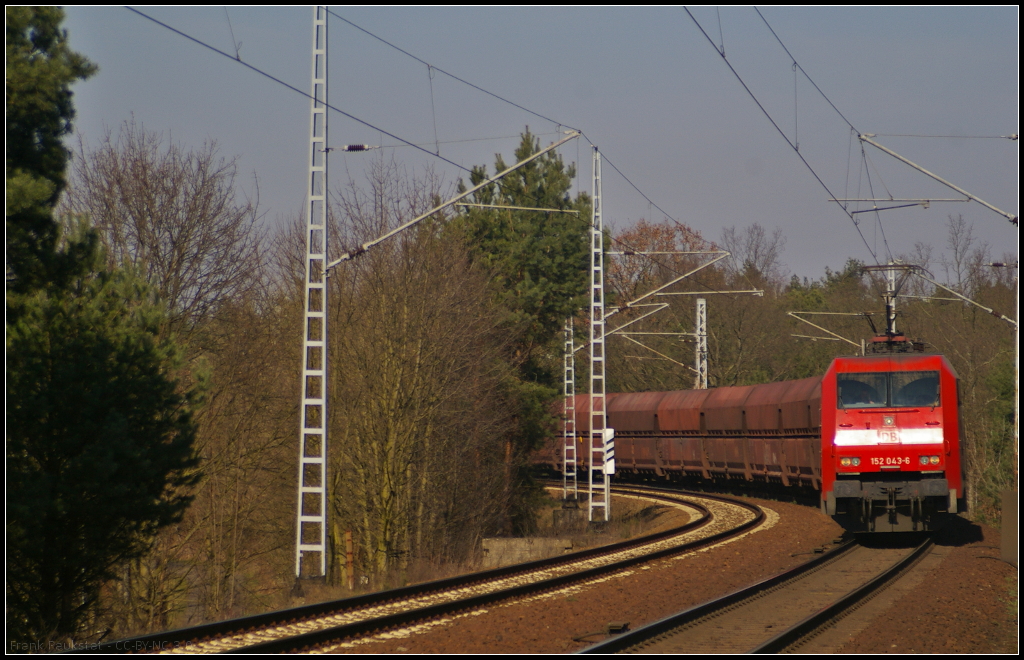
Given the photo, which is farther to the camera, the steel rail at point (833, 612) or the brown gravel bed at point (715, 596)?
the brown gravel bed at point (715, 596)

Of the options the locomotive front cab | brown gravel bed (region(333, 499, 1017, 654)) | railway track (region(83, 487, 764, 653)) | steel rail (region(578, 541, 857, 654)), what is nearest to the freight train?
the locomotive front cab

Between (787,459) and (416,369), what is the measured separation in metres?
11.0

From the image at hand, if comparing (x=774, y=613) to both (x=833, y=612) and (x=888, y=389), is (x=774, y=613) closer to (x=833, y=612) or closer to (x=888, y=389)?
(x=833, y=612)

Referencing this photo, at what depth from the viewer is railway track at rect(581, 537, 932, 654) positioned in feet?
32.0

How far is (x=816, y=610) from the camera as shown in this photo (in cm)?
1183

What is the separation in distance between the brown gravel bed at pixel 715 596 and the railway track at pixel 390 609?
0.37 metres

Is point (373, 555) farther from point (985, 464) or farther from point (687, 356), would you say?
point (687, 356)

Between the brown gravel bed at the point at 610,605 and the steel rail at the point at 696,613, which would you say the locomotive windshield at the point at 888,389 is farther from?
the steel rail at the point at 696,613

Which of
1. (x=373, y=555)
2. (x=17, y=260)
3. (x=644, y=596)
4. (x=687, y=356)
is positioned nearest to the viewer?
(x=644, y=596)

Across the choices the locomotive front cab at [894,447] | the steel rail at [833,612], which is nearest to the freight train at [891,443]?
the locomotive front cab at [894,447]

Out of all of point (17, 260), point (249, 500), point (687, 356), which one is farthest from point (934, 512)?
point (687, 356)

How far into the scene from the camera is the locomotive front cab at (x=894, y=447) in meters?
17.0

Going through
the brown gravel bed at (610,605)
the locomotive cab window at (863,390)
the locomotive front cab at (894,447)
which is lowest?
the brown gravel bed at (610,605)

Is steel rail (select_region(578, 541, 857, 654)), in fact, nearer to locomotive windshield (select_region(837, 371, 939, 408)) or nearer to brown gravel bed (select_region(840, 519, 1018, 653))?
brown gravel bed (select_region(840, 519, 1018, 653))
